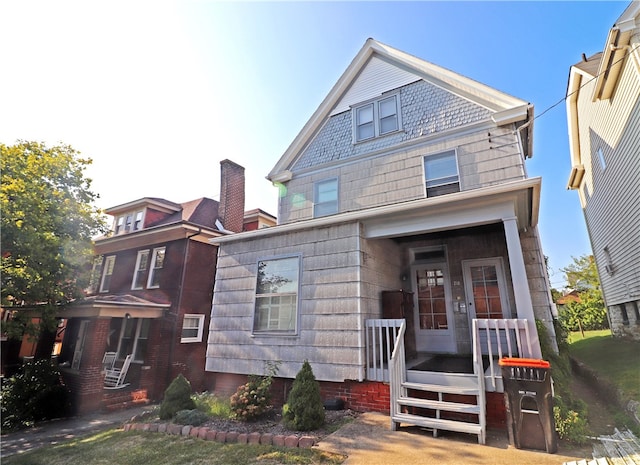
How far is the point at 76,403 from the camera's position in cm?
902

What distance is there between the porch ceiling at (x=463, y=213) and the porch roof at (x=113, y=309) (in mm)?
8456

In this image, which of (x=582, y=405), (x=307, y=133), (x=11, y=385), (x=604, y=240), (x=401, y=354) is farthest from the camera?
(x=604, y=240)

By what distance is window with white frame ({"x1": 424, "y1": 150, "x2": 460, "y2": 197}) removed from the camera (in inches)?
313

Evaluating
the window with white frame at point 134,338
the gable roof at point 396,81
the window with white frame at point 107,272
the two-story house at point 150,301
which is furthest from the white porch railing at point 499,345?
the window with white frame at point 107,272

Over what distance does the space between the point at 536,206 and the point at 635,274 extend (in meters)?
6.29

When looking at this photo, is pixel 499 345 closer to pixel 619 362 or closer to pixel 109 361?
pixel 619 362

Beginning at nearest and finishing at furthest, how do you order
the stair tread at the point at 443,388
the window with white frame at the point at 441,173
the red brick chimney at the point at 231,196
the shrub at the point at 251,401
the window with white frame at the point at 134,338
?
the stair tread at the point at 443,388 → the shrub at the point at 251,401 → the window with white frame at the point at 441,173 → the window with white frame at the point at 134,338 → the red brick chimney at the point at 231,196

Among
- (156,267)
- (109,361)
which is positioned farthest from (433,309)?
(109,361)

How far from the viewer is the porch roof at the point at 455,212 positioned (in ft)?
18.1

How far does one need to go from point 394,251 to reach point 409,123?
149 inches

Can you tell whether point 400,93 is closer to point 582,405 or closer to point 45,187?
point 582,405

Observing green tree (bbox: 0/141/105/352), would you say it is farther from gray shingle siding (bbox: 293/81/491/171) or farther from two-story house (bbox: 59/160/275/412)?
gray shingle siding (bbox: 293/81/491/171)

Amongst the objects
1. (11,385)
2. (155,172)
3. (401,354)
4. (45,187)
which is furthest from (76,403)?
(401,354)

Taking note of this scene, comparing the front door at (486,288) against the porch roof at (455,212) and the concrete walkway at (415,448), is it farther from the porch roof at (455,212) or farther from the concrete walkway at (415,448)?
the concrete walkway at (415,448)
